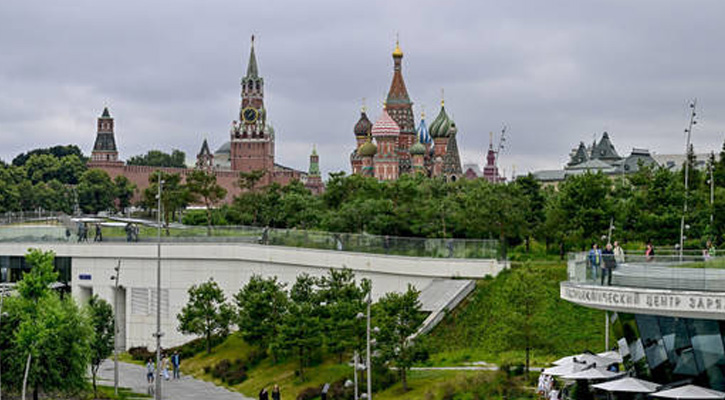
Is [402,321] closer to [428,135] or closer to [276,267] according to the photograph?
[276,267]

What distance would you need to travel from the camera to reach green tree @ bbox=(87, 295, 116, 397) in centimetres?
5703

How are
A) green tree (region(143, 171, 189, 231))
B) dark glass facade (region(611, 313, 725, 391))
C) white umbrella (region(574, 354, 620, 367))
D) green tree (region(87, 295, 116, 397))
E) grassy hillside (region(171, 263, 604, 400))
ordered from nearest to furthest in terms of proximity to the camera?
1. dark glass facade (region(611, 313, 725, 391))
2. white umbrella (region(574, 354, 620, 367))
3. grassy hillside (region(171, 263, 604, 400))
4. green tree (region(87, 295, 116, 397))
5. green tree (region(143, 171, 189, 231))

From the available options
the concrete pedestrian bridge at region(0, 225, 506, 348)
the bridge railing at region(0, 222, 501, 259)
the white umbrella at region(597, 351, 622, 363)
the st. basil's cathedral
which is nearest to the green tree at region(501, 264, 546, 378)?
the white umbrella at region(597, 351, 622, 363)

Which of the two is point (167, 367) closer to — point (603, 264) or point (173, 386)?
point (173, 386)

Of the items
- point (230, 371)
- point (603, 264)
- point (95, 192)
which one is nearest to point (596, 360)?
point (603, 264)

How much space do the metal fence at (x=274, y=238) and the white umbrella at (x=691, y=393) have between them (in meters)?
28.7

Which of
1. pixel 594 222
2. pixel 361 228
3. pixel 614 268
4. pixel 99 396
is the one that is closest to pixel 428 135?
pixel 361 228

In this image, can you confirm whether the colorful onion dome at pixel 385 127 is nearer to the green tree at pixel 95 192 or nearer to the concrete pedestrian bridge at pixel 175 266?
the green tree at pixel 95 192

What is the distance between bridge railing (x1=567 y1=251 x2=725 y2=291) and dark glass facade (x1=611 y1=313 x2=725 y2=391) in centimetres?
120

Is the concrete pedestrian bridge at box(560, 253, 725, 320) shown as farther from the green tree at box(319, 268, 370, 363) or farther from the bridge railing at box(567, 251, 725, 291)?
the green tree at box(319, 268, 370, 363)

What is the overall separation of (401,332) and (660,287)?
16504 millimetres

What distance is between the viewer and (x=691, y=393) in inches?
1293

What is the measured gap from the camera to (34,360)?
51531 millimetres

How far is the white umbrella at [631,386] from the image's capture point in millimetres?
35062
